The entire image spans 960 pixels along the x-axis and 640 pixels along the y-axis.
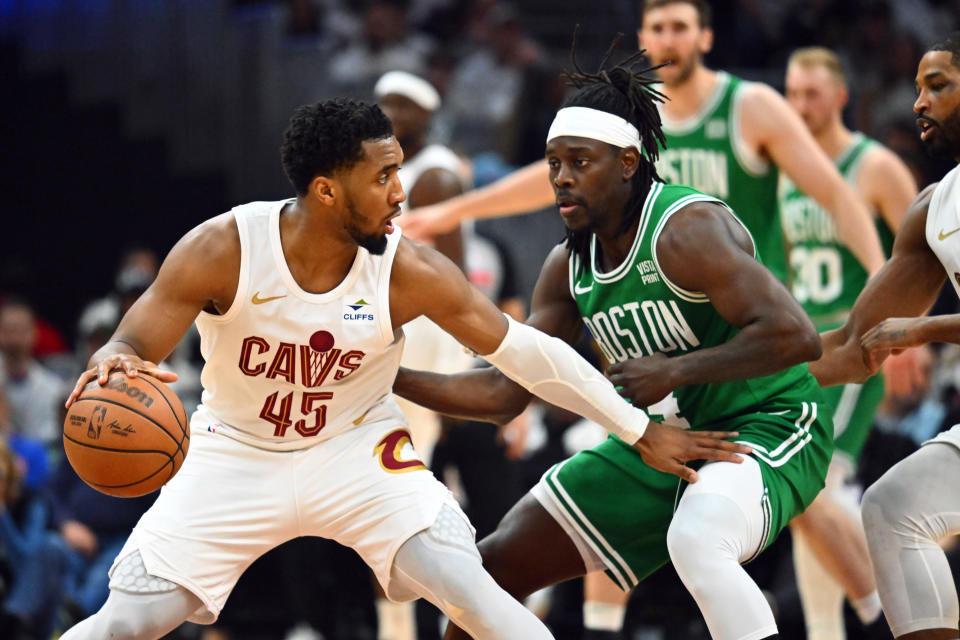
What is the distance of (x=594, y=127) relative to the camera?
4430mm

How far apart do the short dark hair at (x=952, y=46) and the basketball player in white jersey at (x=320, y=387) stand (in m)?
1.36

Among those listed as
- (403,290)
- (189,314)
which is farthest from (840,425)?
(189,314)

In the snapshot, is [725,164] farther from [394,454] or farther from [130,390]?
[130,390]

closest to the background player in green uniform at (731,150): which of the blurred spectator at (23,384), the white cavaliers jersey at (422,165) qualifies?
the white cavaliers jersey at (422,165)

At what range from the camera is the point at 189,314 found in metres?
3.98

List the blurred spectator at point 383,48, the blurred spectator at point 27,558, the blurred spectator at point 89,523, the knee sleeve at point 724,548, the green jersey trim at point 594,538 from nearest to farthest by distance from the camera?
the knee sleeve at point 724,548 < the green jersey trim at point 594,538 < the blurred spectator at point 27,558 < the blurred spectator at point 89,523 < the blurred spectator at point 383,48

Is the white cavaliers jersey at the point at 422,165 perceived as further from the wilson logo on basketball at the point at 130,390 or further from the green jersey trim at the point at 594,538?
the wilson logo on basketball at the point at 130,390

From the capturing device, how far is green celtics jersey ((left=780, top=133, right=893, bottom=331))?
6.12 metres

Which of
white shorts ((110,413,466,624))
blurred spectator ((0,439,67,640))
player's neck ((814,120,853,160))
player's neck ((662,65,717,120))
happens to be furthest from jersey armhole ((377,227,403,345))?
blurred spectator ((0,439,67,640))

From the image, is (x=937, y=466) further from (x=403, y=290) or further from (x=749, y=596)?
(x=403, y=290)

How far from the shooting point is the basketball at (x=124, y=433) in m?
3.69

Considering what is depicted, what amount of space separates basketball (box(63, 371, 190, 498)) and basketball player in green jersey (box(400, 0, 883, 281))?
6.82 feet

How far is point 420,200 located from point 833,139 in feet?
6.59

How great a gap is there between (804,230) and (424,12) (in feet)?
22.8
